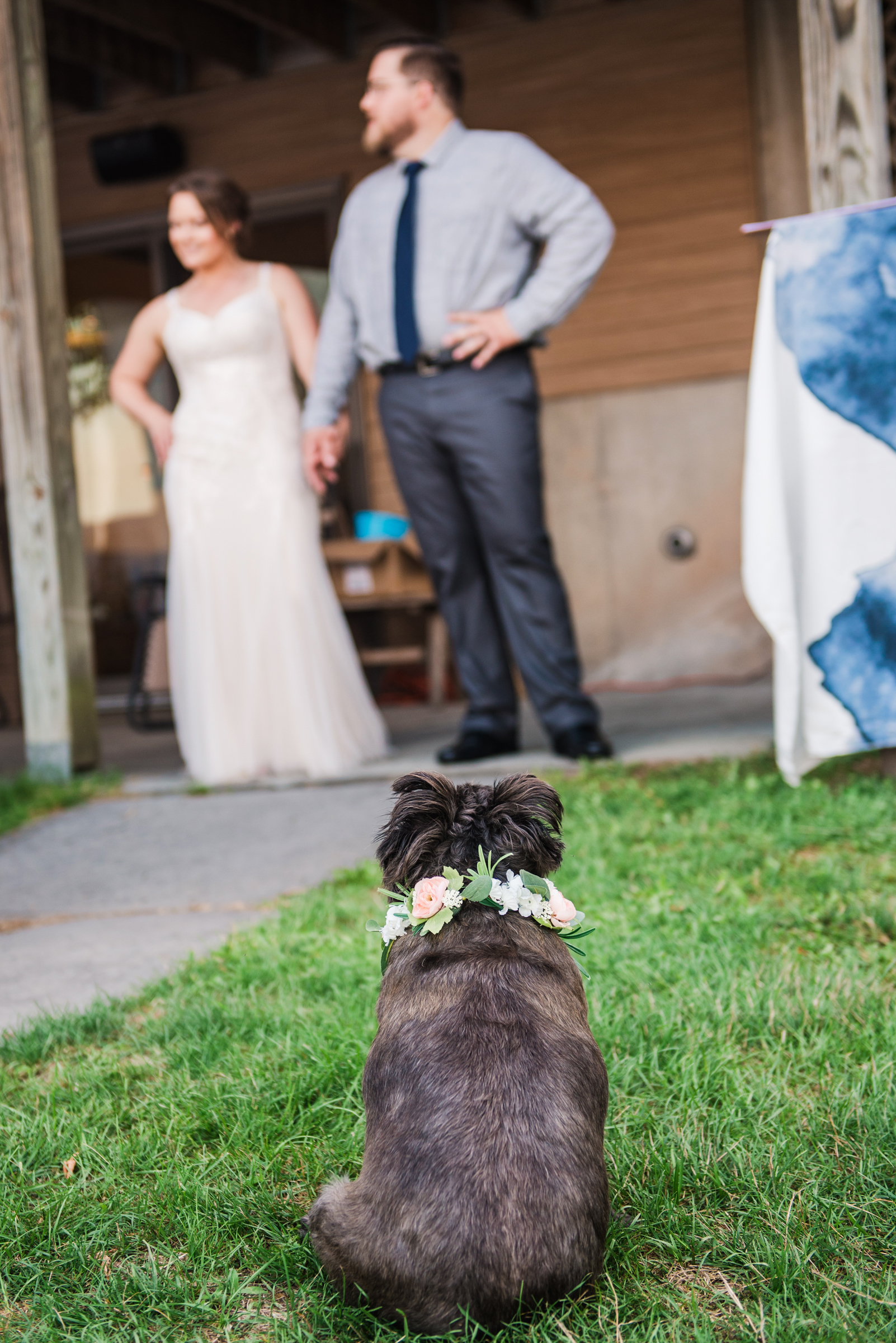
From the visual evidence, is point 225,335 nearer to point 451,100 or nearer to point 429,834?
point 451,100

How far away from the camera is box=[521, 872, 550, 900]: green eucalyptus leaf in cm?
144

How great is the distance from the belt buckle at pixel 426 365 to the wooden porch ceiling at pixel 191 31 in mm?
3407

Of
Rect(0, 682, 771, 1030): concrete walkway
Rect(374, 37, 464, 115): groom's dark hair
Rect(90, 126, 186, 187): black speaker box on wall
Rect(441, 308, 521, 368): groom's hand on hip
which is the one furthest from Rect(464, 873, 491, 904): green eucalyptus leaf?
Rect(90, 126, 186, 187): black speaker box on wall

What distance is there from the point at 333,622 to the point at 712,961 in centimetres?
283

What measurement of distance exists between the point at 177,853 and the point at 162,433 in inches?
73.4

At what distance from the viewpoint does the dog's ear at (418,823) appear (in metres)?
1.44

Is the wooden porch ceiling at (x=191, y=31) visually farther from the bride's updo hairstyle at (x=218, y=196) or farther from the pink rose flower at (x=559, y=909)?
the pink rose flower at (x=559, y=909)

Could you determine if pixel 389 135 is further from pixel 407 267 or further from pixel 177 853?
pixel 177 853

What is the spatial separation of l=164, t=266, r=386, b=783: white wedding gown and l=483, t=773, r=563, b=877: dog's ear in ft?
11.0

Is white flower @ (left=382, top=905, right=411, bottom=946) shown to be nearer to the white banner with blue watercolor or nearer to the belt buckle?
the white banner with blue watercolor

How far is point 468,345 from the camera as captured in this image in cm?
421

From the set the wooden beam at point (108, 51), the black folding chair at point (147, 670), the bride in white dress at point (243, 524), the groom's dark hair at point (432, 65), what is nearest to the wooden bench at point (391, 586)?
the black folding chair at point (147, 670)

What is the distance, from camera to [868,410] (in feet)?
11.2

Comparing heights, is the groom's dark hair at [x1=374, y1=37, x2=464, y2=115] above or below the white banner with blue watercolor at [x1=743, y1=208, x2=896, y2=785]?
above
